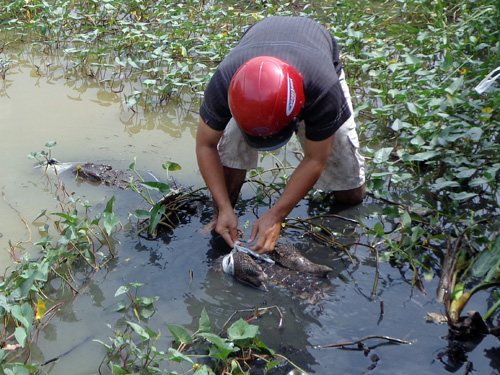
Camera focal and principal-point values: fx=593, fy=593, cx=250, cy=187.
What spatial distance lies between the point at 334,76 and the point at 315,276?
1.00 meters

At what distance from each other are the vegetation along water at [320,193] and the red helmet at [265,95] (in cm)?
75

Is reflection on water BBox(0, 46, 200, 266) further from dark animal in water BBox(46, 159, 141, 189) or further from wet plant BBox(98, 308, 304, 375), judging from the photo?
wet plant BBox(98, 308, 304, 375)

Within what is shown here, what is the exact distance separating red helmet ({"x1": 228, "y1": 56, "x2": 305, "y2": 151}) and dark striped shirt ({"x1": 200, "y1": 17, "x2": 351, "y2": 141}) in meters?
0.10

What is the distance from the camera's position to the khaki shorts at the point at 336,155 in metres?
3.23

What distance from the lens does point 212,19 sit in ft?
18.8

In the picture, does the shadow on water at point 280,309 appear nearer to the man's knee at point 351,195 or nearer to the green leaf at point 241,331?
the man's knee at point 351,195

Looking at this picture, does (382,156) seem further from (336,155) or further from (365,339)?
(365,339)

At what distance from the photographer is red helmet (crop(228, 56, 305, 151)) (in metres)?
2.41

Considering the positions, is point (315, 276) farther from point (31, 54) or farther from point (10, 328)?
point (31, 54)

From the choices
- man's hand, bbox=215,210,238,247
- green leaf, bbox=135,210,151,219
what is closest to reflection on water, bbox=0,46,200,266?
green leaf, bbox=135,210,151,219

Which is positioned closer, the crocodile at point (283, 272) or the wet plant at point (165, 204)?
the crocodile at point (283, 272)

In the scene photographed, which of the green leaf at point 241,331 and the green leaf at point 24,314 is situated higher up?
the green leaf at point 241,331

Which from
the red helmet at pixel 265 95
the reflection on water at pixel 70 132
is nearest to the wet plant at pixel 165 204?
the reflection on water at pixel 70 132

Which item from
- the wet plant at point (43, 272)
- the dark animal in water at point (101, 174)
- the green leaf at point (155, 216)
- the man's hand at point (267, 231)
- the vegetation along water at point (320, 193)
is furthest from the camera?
the dark animal in water at point (101, 174)
